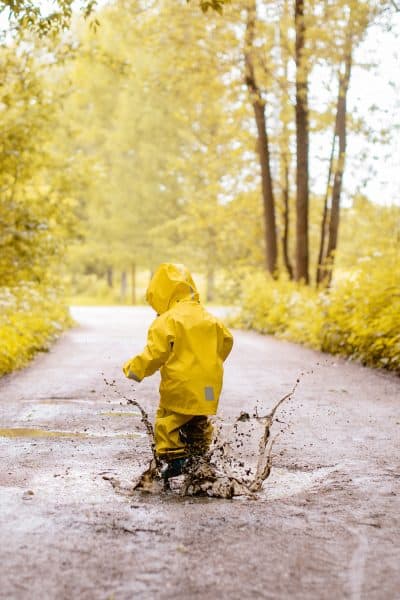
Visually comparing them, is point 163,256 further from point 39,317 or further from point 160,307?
point 160,307

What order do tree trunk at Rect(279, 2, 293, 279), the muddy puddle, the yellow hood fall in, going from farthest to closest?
1. tree trunk at Rect(279, 2, 293, 279)
2. the yellow hood
3. the muddy puddle

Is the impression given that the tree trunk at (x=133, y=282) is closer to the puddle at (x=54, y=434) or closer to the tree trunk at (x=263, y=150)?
the tree trunk at (x=263, y=150)

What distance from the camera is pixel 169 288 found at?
204 inches

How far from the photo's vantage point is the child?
4816 millimetres

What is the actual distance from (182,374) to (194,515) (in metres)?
0.97

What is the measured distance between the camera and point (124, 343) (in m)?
14.8

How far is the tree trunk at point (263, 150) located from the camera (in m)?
19.9

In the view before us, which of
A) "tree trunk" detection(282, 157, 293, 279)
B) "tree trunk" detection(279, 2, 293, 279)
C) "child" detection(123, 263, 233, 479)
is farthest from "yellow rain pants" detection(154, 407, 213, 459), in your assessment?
"tree trunk" detection(282, 157, 293, 279)

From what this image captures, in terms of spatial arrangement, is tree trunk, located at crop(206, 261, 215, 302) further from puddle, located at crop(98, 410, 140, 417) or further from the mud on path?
puddle, located at crop(98, 410, 140, 417)

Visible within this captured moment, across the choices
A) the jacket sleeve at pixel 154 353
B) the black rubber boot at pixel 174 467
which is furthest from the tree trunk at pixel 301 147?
the black rubber boot at pixel 174 467

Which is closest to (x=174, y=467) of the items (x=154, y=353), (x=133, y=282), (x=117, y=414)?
(x=154, y=353)

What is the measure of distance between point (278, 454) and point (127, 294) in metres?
44.1

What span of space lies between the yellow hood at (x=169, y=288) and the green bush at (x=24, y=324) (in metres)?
5.65

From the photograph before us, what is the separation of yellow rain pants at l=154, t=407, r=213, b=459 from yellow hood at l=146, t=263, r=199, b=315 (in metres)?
0.77
